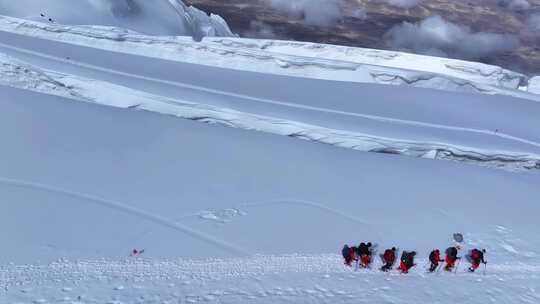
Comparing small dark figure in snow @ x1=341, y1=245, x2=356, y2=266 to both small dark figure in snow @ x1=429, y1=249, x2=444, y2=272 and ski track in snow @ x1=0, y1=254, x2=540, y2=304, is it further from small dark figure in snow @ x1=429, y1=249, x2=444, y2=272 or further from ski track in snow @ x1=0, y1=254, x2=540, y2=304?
small dark figure in snow @ x1=429, y1=249, x2=444, y2=272

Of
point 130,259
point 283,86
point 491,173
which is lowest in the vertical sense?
point 130,259

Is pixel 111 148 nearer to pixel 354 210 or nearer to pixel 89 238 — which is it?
pixel 89 238

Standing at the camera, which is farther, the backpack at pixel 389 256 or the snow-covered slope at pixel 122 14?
the snow-covered slope at pixel 122 14

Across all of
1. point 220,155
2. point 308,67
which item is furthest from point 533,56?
point 220,155

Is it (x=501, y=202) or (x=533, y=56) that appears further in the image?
(x=533, y=56)

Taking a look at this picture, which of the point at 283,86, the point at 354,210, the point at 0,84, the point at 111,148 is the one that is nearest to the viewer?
the point at 354,210

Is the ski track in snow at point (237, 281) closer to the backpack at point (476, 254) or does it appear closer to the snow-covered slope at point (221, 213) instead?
the snow-covered slope at point (221, 213)

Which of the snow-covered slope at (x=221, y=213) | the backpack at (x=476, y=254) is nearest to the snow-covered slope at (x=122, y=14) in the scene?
the snow-covered slope at (x=221, y=213)
